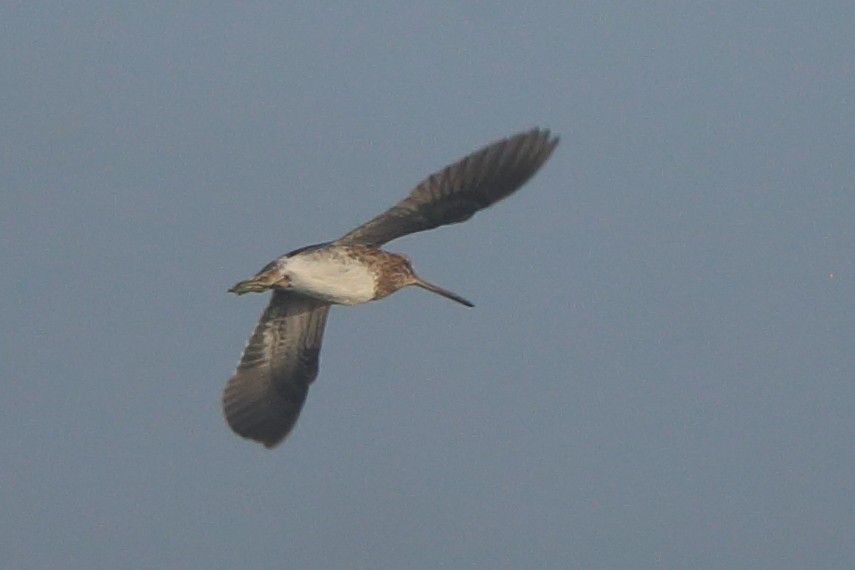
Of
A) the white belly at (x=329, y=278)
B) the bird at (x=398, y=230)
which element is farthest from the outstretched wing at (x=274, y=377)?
the white belly at (x=329, y=278)

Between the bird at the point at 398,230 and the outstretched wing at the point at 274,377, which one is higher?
the bird at the point at 398,230


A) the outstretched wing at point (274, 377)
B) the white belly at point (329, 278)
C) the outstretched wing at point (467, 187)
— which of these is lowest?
the outstretched wing at point (274, 377)

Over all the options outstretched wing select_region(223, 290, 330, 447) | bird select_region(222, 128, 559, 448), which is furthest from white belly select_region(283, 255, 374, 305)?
outstretched wing select_region(223, 290, 330, 447)

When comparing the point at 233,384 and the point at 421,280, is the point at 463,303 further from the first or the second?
the point at 233,384

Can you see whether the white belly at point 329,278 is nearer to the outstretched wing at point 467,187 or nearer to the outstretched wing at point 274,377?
the outstretched wing at point 467,187

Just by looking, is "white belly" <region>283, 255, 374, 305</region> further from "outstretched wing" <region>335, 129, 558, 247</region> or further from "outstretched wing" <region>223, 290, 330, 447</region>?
"outstretched wing" <region>223, 290, 330, 447</region>

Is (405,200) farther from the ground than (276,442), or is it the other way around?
(405,200)

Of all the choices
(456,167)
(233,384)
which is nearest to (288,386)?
(233,384)
